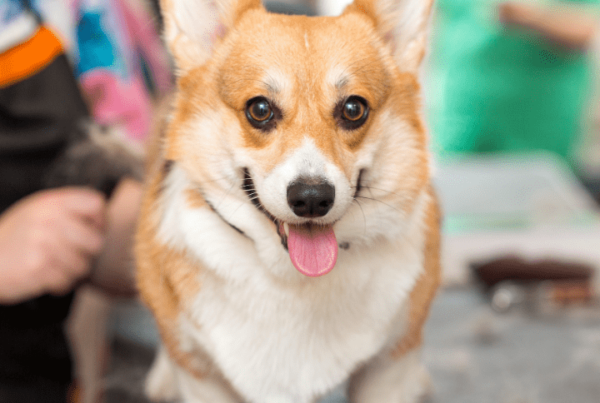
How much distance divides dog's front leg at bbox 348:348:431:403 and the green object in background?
87.5 inches

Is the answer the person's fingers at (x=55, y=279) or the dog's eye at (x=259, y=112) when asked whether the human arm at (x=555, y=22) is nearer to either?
the dog's eye at (x=259, y=112)

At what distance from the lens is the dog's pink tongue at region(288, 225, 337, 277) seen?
1.77ft

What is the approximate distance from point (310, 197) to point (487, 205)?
5.94ft

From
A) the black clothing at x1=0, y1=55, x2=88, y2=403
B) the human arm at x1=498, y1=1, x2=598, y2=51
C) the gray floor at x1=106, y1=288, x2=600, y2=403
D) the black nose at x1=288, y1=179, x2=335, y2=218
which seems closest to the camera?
the black nose at x1=288, y1=179, x2=335, y2=218

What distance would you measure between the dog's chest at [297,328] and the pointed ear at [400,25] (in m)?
0.28

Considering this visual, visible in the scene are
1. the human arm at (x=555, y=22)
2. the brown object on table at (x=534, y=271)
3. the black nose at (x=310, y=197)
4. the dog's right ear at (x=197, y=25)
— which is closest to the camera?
the black nose at (x=310, y=197)

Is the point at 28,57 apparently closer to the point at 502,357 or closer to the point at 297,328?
the point at 297,328

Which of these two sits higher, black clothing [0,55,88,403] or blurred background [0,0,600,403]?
black clothing [0,55,88,403]

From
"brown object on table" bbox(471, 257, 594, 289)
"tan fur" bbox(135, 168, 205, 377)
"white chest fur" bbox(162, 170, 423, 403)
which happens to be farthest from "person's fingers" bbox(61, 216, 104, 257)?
"brown object on table" bbox(471, 257, 594, 289)

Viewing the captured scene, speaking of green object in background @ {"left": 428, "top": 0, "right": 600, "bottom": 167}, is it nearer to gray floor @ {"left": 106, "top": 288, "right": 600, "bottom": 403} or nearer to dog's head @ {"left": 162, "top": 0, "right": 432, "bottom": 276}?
gray floor @ {"left": 106, "top": 288, "right": 600, "bottom": 403}

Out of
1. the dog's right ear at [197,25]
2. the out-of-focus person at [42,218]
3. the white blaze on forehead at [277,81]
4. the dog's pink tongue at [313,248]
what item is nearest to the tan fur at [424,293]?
the dog's pink tongue at [313,248]

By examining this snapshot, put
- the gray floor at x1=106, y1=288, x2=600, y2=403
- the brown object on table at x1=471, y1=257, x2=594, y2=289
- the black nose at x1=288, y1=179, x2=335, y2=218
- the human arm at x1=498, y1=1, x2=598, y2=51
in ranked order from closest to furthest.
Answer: the black nose at x1=288, y1=179, x2=335, y2=218 < the gray floor at x1=106, y1=288, x2=600, y2=403 < the brown object on table at x1=471, y1=257, x2=594, y2=289 < the human arm at x1=498, y1=1, x2=598, y2=51

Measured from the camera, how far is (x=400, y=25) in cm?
68

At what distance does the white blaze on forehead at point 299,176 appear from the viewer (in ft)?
1.80
